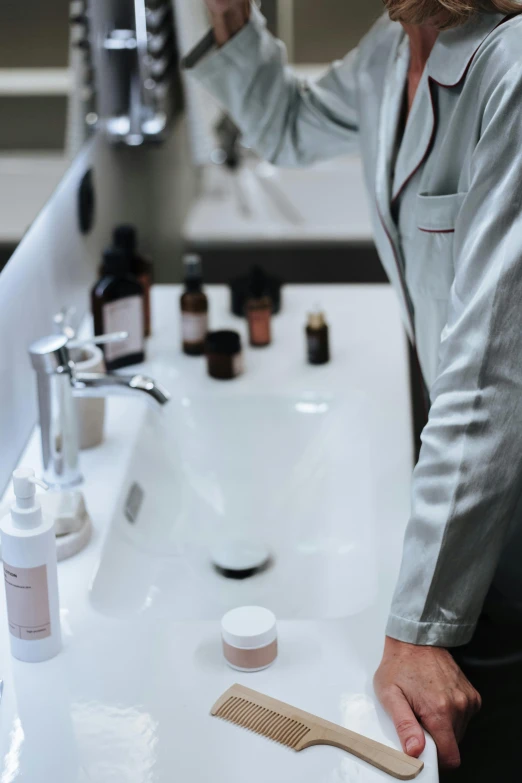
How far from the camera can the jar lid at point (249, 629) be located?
85 cm

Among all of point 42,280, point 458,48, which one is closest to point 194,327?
point 42,280

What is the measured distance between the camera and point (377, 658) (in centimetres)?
87

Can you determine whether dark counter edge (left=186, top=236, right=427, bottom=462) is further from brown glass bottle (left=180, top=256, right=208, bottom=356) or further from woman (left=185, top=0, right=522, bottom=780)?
woman (left=185, top=0, right=522, bottom=780)

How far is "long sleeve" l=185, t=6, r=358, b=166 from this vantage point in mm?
1337

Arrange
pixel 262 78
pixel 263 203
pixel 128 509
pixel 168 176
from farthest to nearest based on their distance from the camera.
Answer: pixel 263 203, pixel 168 176, pixel 262 78, pixel 128 509

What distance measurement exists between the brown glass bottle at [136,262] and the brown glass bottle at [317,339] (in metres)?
0.29

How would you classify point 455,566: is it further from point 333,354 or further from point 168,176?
point 168,176

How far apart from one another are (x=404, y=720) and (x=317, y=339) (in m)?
0.78

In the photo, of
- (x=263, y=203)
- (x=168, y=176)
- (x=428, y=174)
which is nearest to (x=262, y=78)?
(x=428, y=174)

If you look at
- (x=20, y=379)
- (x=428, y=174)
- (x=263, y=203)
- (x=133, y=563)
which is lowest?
A: (x=263, y=203)

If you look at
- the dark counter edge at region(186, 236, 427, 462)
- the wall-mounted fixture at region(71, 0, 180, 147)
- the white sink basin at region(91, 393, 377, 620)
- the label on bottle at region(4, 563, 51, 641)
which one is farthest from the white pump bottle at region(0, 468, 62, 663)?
the dark counter edge at region(186, 236, 427, 462)

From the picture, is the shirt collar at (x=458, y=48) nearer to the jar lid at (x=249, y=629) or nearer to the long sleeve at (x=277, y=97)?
the long sleeve at (x=277, y=97)

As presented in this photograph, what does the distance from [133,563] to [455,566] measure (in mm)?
435

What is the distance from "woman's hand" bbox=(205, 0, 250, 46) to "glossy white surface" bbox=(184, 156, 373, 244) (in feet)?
5.45
